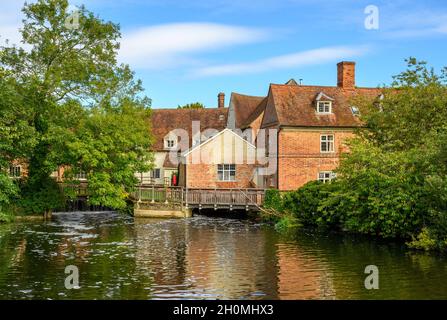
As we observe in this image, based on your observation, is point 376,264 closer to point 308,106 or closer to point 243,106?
point 308,106

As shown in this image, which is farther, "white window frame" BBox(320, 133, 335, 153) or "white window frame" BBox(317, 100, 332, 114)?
"white window frame" BBox(317, 100, 332, 114)

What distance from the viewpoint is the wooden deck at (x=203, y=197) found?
42438 millimetres

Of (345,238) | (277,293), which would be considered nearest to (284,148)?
(345,238)

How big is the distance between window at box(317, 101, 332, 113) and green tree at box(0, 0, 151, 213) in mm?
14257

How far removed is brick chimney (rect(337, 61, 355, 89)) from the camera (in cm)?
4953

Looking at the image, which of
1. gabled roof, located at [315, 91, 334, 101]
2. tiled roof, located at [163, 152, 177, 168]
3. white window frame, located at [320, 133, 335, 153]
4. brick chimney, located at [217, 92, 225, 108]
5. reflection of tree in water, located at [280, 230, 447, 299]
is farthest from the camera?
brick chimney, located at [217, 92, 225, 108]

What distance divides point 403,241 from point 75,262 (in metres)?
15.7

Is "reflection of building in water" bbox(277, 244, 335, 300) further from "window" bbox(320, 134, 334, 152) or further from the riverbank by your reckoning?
"window" bbox(320, 134, 334, 152)

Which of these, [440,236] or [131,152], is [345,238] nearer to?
[440,236]

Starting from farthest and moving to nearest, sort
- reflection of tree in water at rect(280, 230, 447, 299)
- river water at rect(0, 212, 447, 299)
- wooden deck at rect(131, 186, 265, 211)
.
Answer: wooden deck at rect(131, 186, 265, 211) → river water at rect(0, 212, 447, 299) → reflection of tree in water at rect(280, 230, 447, 299)

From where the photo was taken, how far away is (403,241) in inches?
1125

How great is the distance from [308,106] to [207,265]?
26.9 m

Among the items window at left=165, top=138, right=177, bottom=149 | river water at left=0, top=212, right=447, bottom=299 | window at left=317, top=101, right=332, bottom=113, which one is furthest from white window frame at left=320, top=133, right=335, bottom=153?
window at left=165, top=138, right=177, bottom=149

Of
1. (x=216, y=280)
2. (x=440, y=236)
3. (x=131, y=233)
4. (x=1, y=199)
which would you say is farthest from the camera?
(x=1, y=199)
